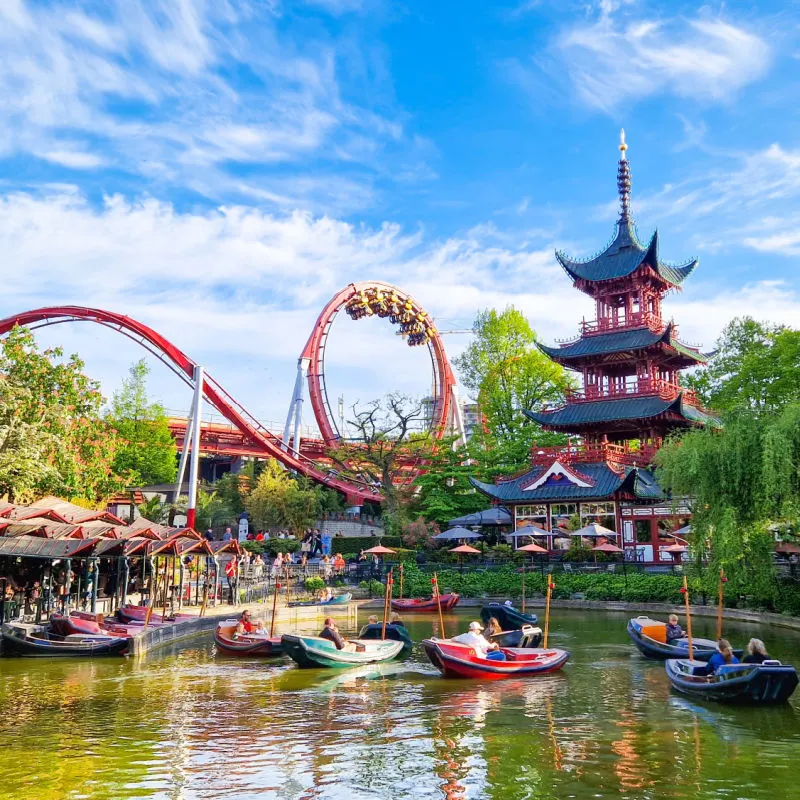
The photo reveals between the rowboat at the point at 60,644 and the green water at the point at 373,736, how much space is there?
1.79ft

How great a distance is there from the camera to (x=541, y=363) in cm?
5381

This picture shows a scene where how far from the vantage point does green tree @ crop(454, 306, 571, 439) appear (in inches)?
2084

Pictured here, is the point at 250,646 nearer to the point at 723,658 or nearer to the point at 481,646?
the point at 481,646

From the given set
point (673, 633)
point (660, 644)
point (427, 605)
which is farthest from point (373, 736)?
point (427, 605)

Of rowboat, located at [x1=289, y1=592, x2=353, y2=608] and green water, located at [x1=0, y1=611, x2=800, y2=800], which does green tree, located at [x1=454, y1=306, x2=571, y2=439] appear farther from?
green water, located at [x1=0, y1=611, x2=800, y2=800]

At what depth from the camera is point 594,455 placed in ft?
140

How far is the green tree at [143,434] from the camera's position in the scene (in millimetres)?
51250

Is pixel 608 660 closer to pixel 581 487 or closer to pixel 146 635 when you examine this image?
pixel 146 635

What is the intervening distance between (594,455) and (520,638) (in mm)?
21919

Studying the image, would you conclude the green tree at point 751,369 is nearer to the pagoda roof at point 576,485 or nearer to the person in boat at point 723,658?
the pagoda roof at point 576,485

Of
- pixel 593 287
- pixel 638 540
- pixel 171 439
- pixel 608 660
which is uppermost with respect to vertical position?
pixel 593 287

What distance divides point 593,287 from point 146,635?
115 ft

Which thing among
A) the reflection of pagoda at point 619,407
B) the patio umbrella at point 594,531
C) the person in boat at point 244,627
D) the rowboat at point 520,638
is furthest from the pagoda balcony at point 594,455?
the person in boat at point 244,627

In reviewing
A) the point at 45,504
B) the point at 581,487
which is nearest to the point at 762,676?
the point at 45,504
